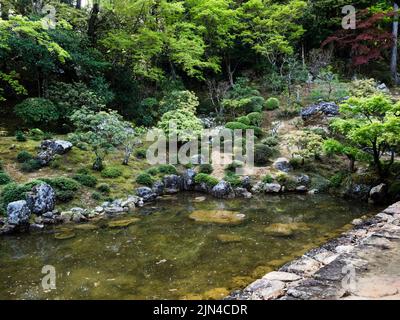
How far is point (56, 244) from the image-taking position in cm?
837

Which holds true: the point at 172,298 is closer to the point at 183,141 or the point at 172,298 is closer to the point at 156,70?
the point at 183,141

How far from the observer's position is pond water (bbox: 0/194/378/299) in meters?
6.24

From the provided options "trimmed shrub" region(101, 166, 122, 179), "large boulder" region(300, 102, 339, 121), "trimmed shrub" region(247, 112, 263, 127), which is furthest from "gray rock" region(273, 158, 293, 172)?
"trimmed shrub" region(101, 166, 122, 179)

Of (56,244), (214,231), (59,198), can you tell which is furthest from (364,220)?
(59,198)

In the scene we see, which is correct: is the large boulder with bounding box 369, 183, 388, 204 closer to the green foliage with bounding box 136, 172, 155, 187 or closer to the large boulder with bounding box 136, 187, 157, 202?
the large boulder with bounding box 136, 187, 157, 202

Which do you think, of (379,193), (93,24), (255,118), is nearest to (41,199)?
(379,193)

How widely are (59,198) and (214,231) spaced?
4888 mm

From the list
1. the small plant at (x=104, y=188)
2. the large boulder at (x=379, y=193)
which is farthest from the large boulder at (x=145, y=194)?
the large boulder at (x=379, y=193)

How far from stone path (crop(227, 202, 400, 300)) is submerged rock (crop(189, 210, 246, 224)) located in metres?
2.95

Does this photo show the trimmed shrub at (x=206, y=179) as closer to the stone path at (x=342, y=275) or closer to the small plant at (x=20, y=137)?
the stone path at (x=342, y=275)

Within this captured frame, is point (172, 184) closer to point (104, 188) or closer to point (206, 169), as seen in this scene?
point (206, 169)

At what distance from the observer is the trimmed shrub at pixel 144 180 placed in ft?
40.7

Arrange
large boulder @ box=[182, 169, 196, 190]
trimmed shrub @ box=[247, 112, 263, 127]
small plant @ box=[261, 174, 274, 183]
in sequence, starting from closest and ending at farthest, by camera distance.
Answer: small plant @ box=[261, 174, 274, 183]
large boulder @ box=[182, 169, 196, 190]
trimmed shrub @ box=[247, 112, 263, 127]

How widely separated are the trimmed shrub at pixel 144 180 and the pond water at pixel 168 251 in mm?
1283
